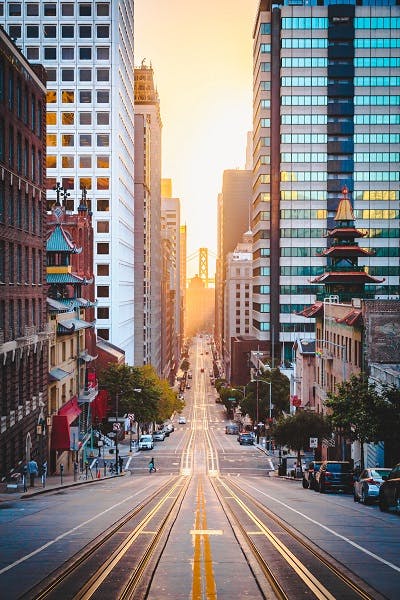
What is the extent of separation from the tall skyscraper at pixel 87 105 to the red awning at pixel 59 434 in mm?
56231

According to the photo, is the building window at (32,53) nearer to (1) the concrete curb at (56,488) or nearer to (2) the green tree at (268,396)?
(2) the green tree at (268,396)

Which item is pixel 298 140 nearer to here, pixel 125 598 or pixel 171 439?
pixel 171 439

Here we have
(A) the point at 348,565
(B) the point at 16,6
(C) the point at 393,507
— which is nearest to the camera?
(A) the point at 348,565

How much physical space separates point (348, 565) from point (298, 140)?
123 meters

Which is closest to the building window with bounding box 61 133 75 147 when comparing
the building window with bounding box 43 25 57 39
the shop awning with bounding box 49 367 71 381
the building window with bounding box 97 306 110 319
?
the building window with bounding box 43 25 57 39

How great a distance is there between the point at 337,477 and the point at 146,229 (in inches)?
5151

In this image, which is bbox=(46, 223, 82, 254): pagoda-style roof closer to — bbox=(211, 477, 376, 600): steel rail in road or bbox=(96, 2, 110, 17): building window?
bbox=(211, 477, 376, 600): steel rail in road

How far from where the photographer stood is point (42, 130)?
4956 cm

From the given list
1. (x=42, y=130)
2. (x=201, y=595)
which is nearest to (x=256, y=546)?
(x=201, y=595)

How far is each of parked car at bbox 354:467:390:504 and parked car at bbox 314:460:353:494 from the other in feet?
18.7

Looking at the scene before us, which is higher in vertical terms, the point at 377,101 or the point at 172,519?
the point at 377,101

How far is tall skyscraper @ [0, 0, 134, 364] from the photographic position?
10800cm

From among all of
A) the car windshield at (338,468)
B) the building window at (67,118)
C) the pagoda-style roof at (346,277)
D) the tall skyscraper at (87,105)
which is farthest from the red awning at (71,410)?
the building window at (67,118)

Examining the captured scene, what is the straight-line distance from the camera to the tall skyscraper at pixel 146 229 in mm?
153875
